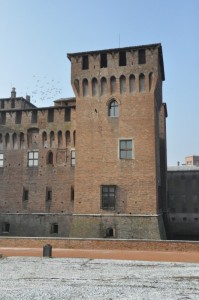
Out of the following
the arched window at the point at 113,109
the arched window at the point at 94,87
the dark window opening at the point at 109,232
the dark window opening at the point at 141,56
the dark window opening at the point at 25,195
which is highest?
the dark window opening at the point at 141,56

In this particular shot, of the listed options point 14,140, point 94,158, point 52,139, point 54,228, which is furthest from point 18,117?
point 54,228

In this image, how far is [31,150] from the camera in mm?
30406

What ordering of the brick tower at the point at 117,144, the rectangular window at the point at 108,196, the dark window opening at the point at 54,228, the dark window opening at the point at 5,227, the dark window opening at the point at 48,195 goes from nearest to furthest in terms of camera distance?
1. the brick tower at the point at 117,144
2. the rectangular window at the point at 108,196
3. the dark window opening at the point at 54,228
4. the dark window opening at the point at 48,195
5. the dark window opening at the point at 5,227

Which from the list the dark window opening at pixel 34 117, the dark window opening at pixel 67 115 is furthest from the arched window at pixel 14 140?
the dark window opening at pixel 67 115

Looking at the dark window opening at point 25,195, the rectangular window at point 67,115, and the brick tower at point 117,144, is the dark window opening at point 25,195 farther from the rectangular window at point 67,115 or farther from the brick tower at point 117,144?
the rectangular window at point 67,115

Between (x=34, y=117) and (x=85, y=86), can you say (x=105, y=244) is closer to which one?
(x=85, y=86)

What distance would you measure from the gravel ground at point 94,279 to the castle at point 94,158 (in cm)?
643

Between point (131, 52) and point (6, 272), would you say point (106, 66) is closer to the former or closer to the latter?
point (131, 52)

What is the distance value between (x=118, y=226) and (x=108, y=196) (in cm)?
228

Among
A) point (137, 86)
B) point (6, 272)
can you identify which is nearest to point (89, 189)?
point (137, 86)

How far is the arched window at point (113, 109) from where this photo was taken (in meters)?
26.1

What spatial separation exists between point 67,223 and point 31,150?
7.30 m

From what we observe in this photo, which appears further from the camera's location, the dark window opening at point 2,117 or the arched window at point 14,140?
the dark window opening at point 2,117

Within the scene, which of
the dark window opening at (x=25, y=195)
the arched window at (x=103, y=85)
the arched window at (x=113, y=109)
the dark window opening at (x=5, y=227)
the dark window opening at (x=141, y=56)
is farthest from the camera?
the dark window opening at (x=25, y=195)
